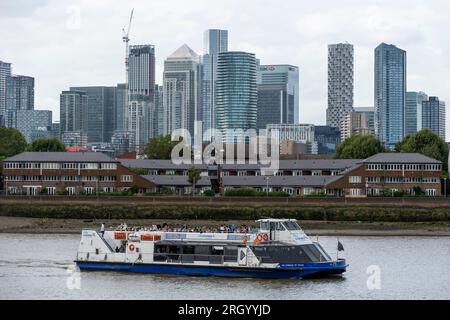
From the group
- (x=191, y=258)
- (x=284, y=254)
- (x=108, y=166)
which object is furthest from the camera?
(x=108, y=166)

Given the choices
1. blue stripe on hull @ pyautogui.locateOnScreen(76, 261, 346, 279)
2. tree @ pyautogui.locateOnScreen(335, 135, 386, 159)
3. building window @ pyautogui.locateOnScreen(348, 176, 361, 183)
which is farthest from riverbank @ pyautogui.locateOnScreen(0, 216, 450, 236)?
tree @ pyautogui.locateOnScreen(335, 135, 386, 159)

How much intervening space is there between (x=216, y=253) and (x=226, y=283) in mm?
4451

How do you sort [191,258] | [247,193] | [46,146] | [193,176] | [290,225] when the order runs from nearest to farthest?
[290,225] < [191,258] < [247,193] < [193,176] < [46,146]

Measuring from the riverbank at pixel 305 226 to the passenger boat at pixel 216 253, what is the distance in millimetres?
35864

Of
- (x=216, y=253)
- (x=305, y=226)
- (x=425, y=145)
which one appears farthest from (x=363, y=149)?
(x=216, y=253)

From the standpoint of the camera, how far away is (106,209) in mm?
132125

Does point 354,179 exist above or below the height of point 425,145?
below

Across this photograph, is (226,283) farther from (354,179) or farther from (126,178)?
(126,178)

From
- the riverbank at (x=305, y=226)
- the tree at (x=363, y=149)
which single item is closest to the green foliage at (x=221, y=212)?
the riverbank at (x=305, y=226)

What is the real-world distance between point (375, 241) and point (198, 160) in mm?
85121

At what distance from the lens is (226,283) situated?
242 feet
